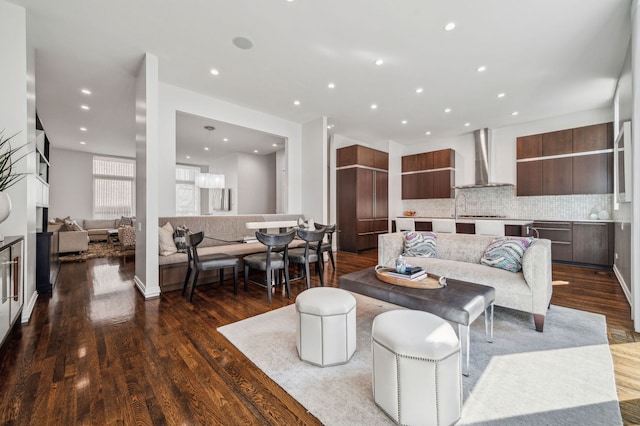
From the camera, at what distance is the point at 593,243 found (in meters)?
5.03

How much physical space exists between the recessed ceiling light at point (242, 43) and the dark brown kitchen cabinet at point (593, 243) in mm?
6608

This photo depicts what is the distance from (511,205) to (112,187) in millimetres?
12686

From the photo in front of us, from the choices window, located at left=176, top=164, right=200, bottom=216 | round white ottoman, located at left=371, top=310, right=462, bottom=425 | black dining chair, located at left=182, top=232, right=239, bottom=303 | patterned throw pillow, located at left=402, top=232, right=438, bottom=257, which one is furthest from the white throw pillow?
window, located at left=176, top=164, right=200, bottom=216

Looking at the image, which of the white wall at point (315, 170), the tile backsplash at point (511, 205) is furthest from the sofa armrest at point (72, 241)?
the tile backsplash at point (511, 205)

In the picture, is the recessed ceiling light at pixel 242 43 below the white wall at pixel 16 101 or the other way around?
the other way around

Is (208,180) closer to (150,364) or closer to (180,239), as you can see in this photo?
(180,239)

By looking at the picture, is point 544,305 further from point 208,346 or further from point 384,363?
point 208,346

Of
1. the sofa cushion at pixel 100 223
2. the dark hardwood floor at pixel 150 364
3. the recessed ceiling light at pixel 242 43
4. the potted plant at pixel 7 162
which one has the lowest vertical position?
the dark hardwood floor at pixel 150 364

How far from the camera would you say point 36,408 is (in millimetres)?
1514

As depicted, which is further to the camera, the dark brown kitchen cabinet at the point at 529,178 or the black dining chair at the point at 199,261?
the dark brown kitchen cabinet at the point at 529,178

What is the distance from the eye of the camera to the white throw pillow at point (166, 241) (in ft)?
12.7

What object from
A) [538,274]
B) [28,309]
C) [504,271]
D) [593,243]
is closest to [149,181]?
[28,309]

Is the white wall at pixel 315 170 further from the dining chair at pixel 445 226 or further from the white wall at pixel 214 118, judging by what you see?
the dining chair at pixel 445 226

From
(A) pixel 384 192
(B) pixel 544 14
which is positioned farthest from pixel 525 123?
(B) pixel 544 14
